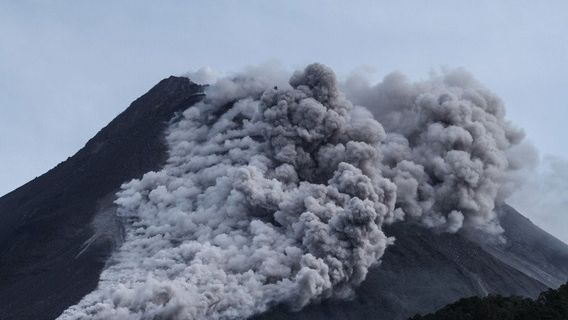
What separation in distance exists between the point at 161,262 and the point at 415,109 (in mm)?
28437

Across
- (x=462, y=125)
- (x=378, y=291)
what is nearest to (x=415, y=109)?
(x=462, y=125)

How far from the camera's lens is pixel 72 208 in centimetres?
6875

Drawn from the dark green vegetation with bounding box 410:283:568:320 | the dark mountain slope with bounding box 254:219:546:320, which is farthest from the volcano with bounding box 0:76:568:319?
the dark green vegetation with bounding box 410:283:568:320

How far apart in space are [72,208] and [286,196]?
18.2 meters

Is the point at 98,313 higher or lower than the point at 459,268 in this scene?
higher

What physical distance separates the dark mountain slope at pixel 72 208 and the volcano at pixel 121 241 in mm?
112

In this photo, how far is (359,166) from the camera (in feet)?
214

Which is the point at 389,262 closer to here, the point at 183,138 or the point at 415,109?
the point at 415,109

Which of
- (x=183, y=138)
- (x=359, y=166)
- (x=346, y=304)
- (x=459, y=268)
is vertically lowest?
(x=459, y=268)

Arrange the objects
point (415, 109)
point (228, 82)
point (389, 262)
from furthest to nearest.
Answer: point (228, 82) < point (415, 109) < point (389, 262)

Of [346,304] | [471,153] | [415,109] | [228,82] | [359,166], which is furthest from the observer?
[228,82]

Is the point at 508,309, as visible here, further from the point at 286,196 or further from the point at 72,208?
the point at 72,208

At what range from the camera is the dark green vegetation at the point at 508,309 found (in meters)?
46.5

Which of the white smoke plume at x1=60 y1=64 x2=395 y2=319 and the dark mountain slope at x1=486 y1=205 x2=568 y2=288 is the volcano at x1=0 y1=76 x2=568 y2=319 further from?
the white smoke plume at x1=60 y1=64 x2=395 y2=319
